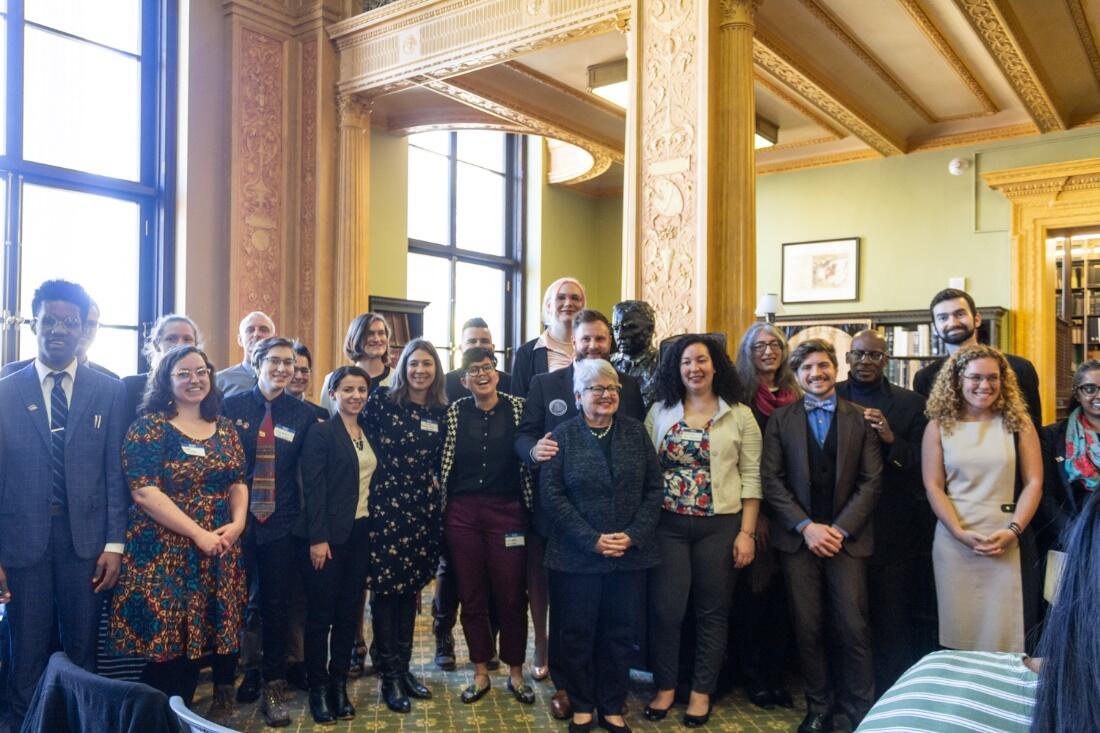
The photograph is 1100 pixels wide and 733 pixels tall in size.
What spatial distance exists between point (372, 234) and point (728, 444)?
19.5 ft

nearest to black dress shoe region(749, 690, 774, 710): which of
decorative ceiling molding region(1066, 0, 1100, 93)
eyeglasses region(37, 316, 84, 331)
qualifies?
eyeglasses region(37, 316, 84, 331)

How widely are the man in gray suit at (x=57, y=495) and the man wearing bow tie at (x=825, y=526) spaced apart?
2.28 m

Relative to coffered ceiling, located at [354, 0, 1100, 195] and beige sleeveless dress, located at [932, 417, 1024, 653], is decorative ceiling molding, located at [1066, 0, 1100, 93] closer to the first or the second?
coffered ceiling, located at [354, 0, 1100, 195]

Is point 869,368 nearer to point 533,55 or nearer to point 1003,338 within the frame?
point 533,55

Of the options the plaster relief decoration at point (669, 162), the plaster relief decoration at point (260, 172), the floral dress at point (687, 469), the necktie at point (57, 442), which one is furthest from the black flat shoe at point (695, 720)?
the plaster relief decoration at point (260, 172)

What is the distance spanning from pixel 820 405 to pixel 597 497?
2.92 feet

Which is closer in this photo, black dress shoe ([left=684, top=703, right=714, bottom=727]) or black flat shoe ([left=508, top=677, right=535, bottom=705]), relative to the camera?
black dress shoe ([left=684, top=703, right=714, bottom=727])

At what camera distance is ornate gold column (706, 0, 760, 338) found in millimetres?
4832

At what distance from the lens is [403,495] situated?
10.5ft

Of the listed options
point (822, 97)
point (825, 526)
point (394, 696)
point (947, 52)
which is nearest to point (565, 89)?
point (822, 97)

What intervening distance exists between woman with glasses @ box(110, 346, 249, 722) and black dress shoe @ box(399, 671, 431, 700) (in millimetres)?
731

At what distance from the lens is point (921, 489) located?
3039 millimetres

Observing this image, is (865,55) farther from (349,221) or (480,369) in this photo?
→ (480,369)

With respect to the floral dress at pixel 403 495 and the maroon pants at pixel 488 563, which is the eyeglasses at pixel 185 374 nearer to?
the floral dress at pixel 403 495
